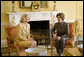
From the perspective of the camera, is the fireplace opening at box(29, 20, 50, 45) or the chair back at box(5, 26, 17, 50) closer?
the chair back at box(5, 26, 17, 50)

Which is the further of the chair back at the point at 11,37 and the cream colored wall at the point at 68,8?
the cream colored wall at the point at 68,8

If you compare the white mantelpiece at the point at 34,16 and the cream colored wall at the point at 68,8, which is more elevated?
the cream colored wall at the point at 68,8

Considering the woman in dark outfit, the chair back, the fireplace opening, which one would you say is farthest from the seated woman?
the fireplace opening

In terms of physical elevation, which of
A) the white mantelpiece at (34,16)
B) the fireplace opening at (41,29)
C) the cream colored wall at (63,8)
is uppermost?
the cream colored wall at (63,8)

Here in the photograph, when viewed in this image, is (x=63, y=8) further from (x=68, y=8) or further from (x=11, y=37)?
(x=11, y=37)

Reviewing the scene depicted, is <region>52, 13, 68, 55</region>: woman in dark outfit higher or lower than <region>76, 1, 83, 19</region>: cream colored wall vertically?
lower

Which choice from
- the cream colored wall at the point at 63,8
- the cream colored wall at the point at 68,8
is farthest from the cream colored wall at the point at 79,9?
the cream colored wall at the point at 68,8

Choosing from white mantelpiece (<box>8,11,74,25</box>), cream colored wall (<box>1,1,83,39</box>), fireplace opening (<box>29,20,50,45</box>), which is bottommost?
fireplace opening (<box>29,20,50,45</box>)

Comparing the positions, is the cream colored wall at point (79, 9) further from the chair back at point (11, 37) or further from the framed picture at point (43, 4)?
the chair back at point (11, 37)

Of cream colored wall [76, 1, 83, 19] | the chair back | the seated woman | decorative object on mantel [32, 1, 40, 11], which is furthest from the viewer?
cream colored wall [76, 1, 83, 19]

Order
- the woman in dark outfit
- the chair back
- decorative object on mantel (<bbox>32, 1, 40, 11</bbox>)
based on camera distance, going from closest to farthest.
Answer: the woman in dark outfit, the chair back, decorative object on mantel (<bbox>32, 1, 40, 11</bbox>)

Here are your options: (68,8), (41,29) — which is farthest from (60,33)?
(68,8)

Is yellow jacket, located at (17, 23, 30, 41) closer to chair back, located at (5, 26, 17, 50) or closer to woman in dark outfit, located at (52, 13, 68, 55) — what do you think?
chair back, located at (5, 26, 17, 50)

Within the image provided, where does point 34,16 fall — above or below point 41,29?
above
